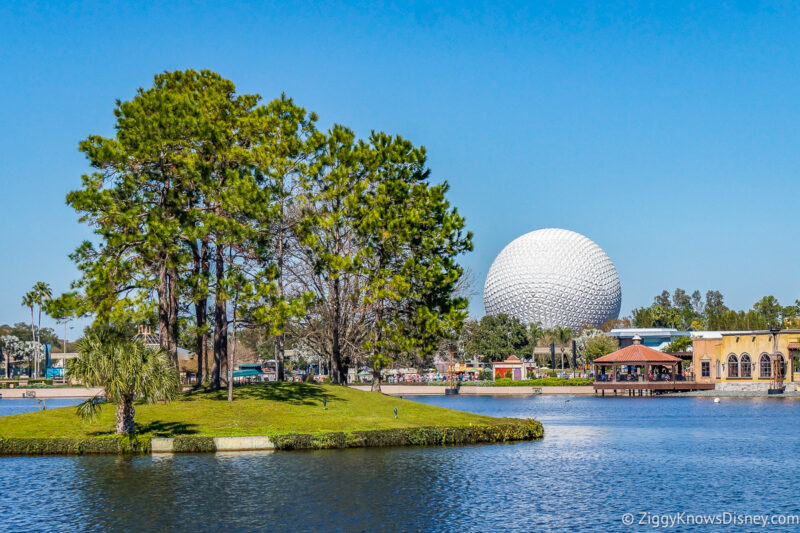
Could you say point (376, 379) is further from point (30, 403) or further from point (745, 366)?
point (745, 366)

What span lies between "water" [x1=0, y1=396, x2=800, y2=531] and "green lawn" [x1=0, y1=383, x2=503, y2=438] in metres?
2.84

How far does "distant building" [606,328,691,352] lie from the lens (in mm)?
123250

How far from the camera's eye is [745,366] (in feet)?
294

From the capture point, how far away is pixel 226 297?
41656 mm

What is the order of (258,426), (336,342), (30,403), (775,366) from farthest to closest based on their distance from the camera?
1. (775,366)
2. (30,403)
3. (336,342)
4. (258,426)

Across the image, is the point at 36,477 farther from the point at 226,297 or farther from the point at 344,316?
the point at 344,316

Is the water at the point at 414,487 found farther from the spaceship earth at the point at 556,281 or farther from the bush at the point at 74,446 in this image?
the spaceship earth at the point at 556,281

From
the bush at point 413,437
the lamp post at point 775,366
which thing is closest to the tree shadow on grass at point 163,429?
the bush at point 413,437

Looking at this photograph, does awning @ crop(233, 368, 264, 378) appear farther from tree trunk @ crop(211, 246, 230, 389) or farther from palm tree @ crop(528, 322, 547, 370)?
tree trunk @ crop(211, 246, 230, 389)

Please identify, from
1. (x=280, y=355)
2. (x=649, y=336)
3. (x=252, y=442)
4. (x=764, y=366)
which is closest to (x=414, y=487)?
(x=252, y=442)

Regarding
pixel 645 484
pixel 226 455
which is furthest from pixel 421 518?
pixel 226 455

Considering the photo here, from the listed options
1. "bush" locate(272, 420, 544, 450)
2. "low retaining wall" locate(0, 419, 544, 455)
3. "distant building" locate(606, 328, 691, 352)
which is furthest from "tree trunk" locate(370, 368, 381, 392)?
"distant building" locate(606, 328, 691, 352)

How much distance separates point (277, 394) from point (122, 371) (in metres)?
12.1

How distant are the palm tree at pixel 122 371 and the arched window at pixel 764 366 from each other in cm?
7151
